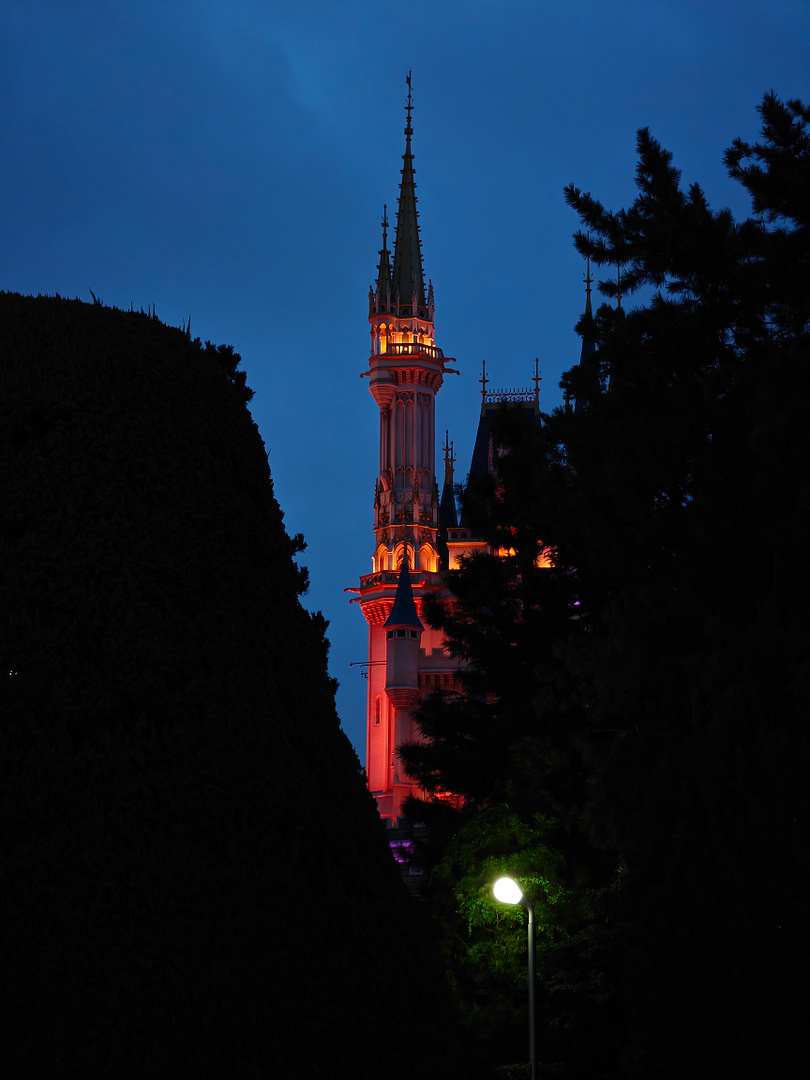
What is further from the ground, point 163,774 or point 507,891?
point 163,774

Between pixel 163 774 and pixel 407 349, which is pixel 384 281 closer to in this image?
pixel 407 349

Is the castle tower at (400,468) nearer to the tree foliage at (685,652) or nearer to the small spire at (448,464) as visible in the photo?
the small spire at (448,464)

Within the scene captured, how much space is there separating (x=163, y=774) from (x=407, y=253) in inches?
2252

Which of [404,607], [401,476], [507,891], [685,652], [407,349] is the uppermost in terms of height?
[407,349]

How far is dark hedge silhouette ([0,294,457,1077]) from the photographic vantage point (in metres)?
5.75

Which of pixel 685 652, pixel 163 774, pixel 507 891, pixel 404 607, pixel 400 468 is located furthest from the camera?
pixel 400 468

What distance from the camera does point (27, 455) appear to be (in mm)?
6641

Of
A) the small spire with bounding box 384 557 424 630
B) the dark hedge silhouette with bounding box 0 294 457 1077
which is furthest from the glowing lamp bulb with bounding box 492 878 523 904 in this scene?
the small spire with bounding box 384 557 424 630

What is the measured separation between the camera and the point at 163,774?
6.06 m

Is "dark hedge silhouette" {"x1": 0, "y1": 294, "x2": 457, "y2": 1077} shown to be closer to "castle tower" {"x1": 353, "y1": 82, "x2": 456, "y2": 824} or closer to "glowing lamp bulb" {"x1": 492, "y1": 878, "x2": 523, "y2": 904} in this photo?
"glowing lamp bulb" {"x1": 492, "y1": 878, "x2": 523, "y2": 904}

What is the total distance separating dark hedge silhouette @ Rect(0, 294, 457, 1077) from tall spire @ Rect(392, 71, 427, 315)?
5326 centimetres

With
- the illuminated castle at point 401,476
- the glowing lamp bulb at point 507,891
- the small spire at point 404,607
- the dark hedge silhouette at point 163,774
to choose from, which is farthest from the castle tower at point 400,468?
the dark hedge silhouette at point 163,774

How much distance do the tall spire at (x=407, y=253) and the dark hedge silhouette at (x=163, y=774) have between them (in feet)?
175

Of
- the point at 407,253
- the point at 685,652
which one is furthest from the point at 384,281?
the point at 685,652
